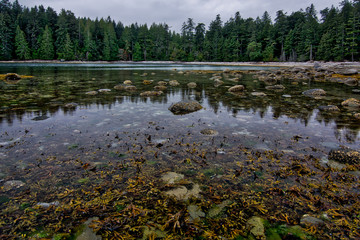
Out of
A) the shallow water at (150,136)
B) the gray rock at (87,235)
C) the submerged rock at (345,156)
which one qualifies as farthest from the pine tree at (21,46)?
the submerged rock at (345,156)

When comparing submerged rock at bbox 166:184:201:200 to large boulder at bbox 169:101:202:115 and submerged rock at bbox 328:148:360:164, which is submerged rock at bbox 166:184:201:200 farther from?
large boulder at bbox 169:101:202:115

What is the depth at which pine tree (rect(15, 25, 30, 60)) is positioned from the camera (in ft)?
259

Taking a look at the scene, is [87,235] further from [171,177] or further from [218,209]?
[218,209]

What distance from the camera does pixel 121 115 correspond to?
799cm

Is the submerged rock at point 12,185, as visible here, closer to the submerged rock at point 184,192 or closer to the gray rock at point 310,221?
the submerged rock at point 184,192

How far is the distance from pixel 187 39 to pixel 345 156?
107925 mm

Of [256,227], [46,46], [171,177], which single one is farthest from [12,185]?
[46,46]

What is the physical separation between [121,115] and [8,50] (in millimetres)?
102248

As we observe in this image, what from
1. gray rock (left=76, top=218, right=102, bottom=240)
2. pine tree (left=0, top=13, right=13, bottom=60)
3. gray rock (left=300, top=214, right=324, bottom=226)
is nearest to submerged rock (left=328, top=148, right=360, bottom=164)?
gray rock (left=300, top=214, right=324, bottom=226)

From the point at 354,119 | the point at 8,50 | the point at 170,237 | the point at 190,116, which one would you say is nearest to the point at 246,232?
the point at 170,237

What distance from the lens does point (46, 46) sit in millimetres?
81875

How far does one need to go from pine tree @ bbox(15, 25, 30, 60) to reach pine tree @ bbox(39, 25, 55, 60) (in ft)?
15.9

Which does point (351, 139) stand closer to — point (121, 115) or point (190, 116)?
point (190, 116)

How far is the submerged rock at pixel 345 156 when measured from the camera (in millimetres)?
4298
